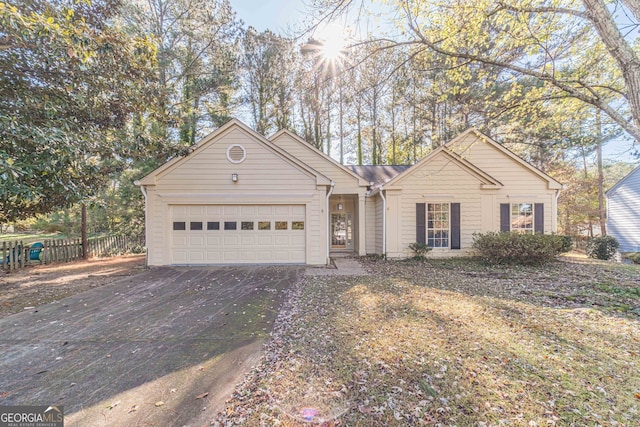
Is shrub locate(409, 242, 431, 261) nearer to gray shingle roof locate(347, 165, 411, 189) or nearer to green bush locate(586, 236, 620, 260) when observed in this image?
gray shingle roof locate(347, 165, 411, 189)

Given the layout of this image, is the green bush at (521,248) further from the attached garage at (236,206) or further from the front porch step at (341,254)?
the attached garage at (236,206)

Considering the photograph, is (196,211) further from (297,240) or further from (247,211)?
(297,240)

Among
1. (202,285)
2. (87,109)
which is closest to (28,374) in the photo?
(202,285)

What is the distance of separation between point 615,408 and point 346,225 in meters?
12.0

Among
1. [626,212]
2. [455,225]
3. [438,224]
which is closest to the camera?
[455,225]

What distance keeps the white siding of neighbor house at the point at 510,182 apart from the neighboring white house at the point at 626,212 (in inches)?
340

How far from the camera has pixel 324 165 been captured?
40.5ft

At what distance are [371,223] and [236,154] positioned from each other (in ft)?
22.4

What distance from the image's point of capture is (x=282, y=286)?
22.8 ft

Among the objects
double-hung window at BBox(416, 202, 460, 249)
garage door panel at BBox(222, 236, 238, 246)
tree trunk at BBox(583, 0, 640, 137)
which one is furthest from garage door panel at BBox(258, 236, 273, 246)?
tree trunk at BBox(583, 0, 640, 137)

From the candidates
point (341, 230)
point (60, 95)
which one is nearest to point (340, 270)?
point (341, 230)

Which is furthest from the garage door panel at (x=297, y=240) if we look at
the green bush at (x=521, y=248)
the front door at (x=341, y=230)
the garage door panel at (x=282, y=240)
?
the green bush at (x=521, y=248)

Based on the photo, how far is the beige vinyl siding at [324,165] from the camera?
1223cm

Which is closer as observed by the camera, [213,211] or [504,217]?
[213,211]
